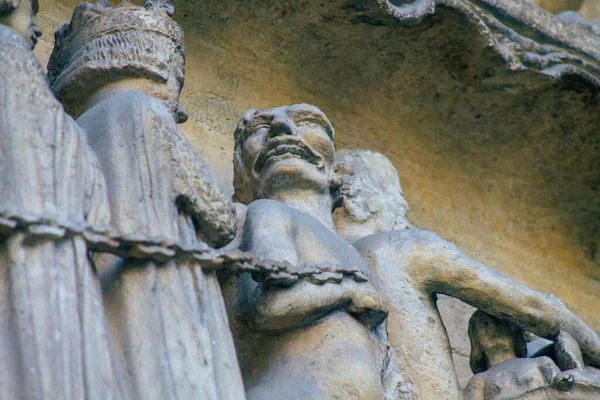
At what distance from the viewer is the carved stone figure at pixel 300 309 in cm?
286

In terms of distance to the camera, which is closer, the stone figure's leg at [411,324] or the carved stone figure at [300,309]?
the carved stone figure at [300,309]

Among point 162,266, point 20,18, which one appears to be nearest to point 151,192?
point 162,266

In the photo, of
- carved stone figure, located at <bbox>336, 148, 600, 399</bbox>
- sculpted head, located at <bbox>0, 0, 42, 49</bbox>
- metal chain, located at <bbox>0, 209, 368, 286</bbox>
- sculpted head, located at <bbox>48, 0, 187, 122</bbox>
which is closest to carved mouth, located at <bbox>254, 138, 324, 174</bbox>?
carved stone figure, located at <bbox>336, 148, 600, 399</bbox>

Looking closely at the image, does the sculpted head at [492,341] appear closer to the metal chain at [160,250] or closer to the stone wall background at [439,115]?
the metal chain at [160,250]

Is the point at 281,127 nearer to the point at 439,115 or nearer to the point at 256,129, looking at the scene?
the point at 256,129

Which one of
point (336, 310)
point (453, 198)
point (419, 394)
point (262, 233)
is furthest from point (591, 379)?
point (453, 198)

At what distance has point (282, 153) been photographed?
11.4 feet

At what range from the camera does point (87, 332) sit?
7.64ft

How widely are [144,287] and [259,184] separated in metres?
1.05

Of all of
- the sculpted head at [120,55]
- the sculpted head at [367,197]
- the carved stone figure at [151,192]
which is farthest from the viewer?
the sculpted head at [367,197]

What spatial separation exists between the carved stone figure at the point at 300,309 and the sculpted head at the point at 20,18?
693 millimetres

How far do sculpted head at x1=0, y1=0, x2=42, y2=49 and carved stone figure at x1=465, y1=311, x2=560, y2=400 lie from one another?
144 centimetres

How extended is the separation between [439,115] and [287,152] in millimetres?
1295

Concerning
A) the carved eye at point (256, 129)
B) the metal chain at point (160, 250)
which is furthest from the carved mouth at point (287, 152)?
the metal chain at point (160, 250)
